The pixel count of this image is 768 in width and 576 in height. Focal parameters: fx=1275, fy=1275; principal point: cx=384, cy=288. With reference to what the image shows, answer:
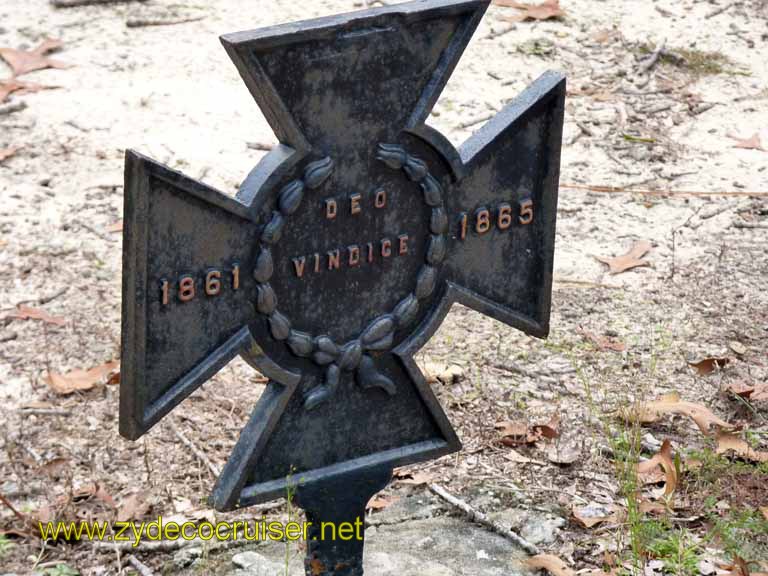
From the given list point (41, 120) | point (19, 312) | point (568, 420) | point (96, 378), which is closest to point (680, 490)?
point (568, 420)

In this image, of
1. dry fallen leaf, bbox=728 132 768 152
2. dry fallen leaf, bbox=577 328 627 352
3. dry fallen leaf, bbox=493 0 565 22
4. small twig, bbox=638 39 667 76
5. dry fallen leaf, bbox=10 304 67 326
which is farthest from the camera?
dry fallen leaf, bbox=493 0 565 22

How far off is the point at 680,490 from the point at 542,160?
3.56 ft

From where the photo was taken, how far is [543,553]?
9.91 feet

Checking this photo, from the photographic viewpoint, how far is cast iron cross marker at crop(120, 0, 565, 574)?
2135 mm

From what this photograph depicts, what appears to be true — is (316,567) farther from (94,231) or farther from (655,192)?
(655,192)

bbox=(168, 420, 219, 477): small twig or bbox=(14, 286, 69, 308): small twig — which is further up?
bbox=(14, 286, 69, 308): small twig

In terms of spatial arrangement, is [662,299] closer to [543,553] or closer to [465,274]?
[543,553]

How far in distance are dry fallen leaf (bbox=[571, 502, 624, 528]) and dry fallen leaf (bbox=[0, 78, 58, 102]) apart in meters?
3.31

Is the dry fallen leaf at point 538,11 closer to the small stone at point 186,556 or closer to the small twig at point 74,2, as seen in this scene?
the small twig at point 74,2

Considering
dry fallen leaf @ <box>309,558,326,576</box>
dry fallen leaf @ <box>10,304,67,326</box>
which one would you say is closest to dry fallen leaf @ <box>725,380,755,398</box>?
dry fallen leaf @ <box>309,558,326,576</box>

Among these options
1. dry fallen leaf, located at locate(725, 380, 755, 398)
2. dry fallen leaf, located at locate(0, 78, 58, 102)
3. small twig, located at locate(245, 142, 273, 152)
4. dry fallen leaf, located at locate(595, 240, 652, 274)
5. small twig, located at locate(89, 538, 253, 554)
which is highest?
dry fallen leaf, located at locate(0, 78, 58, 102)

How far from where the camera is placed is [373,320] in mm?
2475

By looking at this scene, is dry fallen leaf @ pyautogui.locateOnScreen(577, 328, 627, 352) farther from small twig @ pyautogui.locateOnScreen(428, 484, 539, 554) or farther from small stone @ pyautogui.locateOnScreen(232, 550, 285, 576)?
small stone @ pyautogui.locateOnScreen(232, 550, 285, 576)

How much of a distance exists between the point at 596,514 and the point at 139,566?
1115 mm
